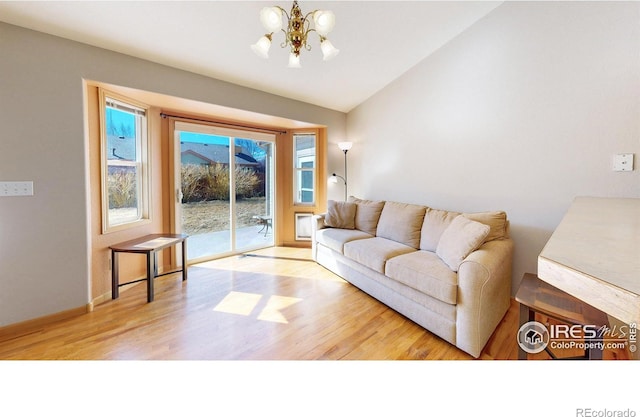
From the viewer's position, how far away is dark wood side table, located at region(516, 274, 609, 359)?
1175mm

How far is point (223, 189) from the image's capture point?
3828 millimetres

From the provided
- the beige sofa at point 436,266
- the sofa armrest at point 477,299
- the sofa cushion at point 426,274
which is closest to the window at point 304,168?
the beige sofa at point 436,266

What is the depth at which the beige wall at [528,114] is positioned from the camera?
1831 millimetres

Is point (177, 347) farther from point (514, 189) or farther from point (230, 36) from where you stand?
point (514, 189)

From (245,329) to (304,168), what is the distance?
9.83 feet

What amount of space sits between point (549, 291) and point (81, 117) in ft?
12.3

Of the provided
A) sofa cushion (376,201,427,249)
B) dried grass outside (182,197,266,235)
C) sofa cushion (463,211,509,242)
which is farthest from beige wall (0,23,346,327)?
sofa cushion (463,211,509,242)

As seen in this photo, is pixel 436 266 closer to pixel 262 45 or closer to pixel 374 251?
pixel 374 251

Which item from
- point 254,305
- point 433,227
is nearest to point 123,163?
point 254,305

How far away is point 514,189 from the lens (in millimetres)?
2391

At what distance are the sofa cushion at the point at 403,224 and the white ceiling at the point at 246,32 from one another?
5.96 ft

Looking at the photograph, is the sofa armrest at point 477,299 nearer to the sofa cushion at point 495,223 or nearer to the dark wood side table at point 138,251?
the sofa cushion at point 495,223

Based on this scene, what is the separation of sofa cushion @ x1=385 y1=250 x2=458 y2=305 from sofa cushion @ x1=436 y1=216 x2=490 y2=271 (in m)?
0.08

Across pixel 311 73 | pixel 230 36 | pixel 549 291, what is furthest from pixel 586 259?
pixel 311 73
